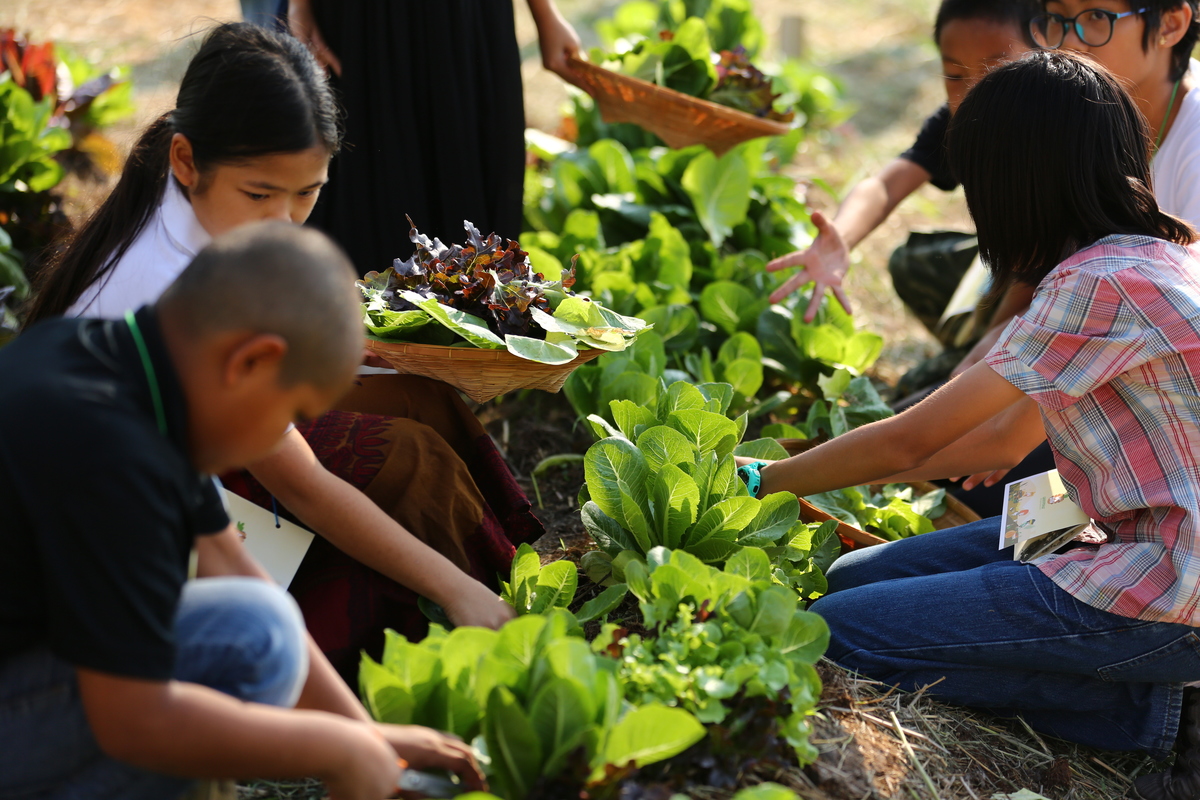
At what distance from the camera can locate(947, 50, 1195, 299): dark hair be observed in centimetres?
Answer: 191

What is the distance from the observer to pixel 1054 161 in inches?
75.4

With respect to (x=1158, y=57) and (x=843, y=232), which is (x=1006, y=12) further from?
(x=843, y=232)

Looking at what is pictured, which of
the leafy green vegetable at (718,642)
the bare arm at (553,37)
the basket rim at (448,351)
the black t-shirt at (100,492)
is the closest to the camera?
the black t-shirt at (100,492)

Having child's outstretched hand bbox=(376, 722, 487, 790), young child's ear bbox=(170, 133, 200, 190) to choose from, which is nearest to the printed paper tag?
child's outstretched hand bbox=(376, 722, 487, 790)

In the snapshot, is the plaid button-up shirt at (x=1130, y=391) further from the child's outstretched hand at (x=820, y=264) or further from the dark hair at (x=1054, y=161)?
the child's outstretched hand at (x=820, y=264)

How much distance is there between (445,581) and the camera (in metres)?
1.82

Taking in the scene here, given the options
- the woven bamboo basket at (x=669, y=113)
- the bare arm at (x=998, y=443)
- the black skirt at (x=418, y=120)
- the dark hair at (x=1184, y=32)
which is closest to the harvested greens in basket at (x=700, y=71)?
the woven bamboo basket at (x=669, y=113)

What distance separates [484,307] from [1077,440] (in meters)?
1.23

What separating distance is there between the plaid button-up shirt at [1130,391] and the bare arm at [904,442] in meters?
0.07

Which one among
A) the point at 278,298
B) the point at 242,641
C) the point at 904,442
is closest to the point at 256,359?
the point at 278,298

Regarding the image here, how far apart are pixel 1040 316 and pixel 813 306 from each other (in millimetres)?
1274

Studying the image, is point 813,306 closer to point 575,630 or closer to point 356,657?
point 575,630

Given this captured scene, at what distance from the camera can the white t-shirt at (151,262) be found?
1.76 m

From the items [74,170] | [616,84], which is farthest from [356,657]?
[74,170]
